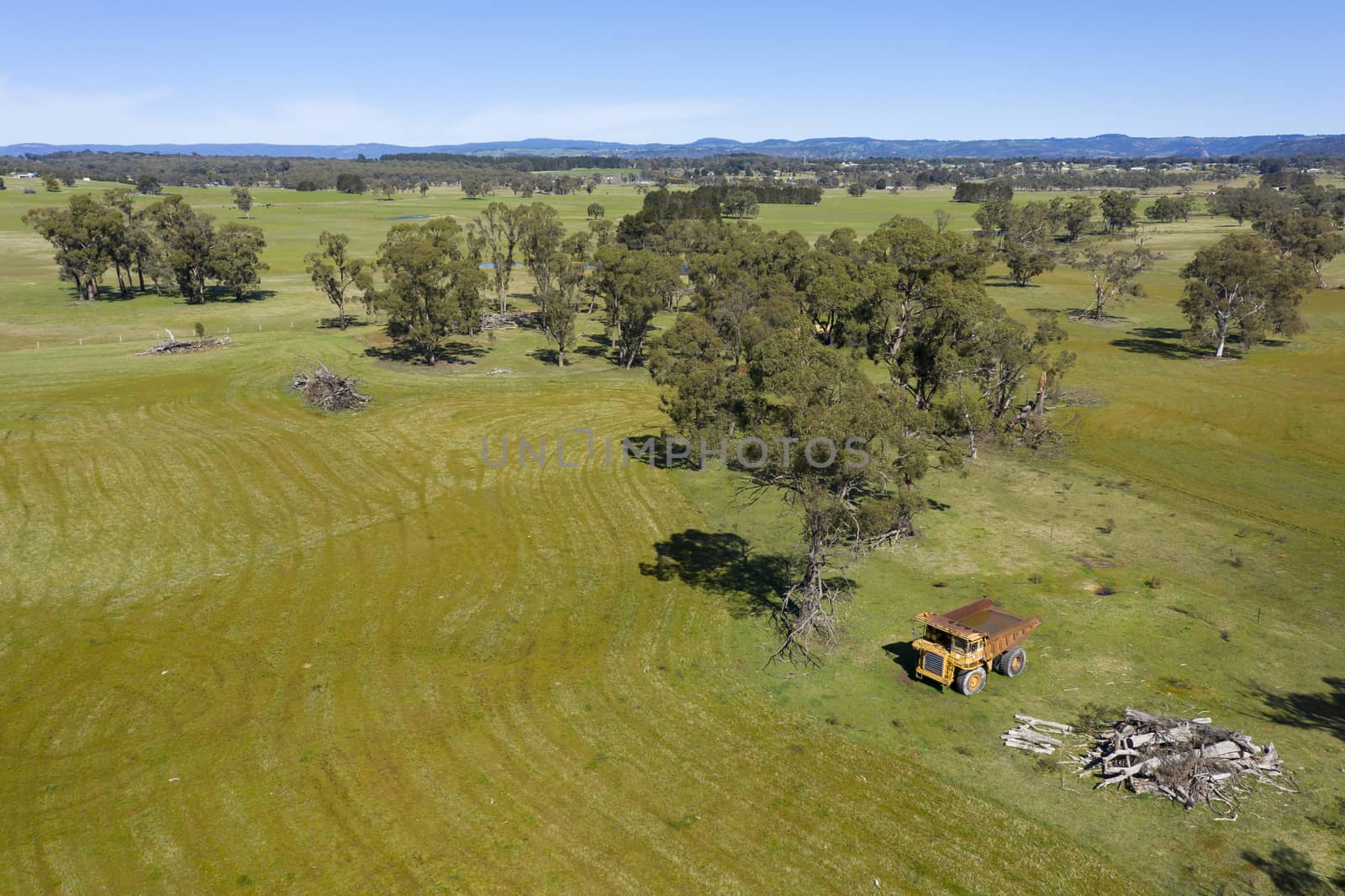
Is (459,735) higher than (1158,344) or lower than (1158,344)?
lower

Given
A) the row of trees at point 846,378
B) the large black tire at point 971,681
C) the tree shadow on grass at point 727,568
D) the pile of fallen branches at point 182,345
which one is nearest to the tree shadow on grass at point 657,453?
the row of trees at point 846,378

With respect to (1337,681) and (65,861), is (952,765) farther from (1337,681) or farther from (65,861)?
(65,861)

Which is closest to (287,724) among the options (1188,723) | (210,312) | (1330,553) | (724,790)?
(724,790)

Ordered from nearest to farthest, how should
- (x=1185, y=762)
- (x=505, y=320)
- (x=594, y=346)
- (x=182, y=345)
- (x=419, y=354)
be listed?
(x=1185, y=762), (x=182, y=345), (x=419, y=354), (x=594, y=346), (x=505, y=320)

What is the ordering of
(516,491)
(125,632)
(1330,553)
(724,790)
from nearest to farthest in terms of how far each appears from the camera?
(724,790), (125,632), (1330,553), (516,491)

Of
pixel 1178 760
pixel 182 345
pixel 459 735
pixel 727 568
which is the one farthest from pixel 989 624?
pixel 182 345

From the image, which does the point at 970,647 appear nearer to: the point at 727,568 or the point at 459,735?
the point at 727,568

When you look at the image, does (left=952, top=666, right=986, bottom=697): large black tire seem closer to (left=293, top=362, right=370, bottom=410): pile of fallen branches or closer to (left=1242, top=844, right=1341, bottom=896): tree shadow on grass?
(left=1242, top=844, right=1341, bottom=896): tree shadow on grass

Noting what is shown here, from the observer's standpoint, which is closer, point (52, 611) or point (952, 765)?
point (952, 765)
